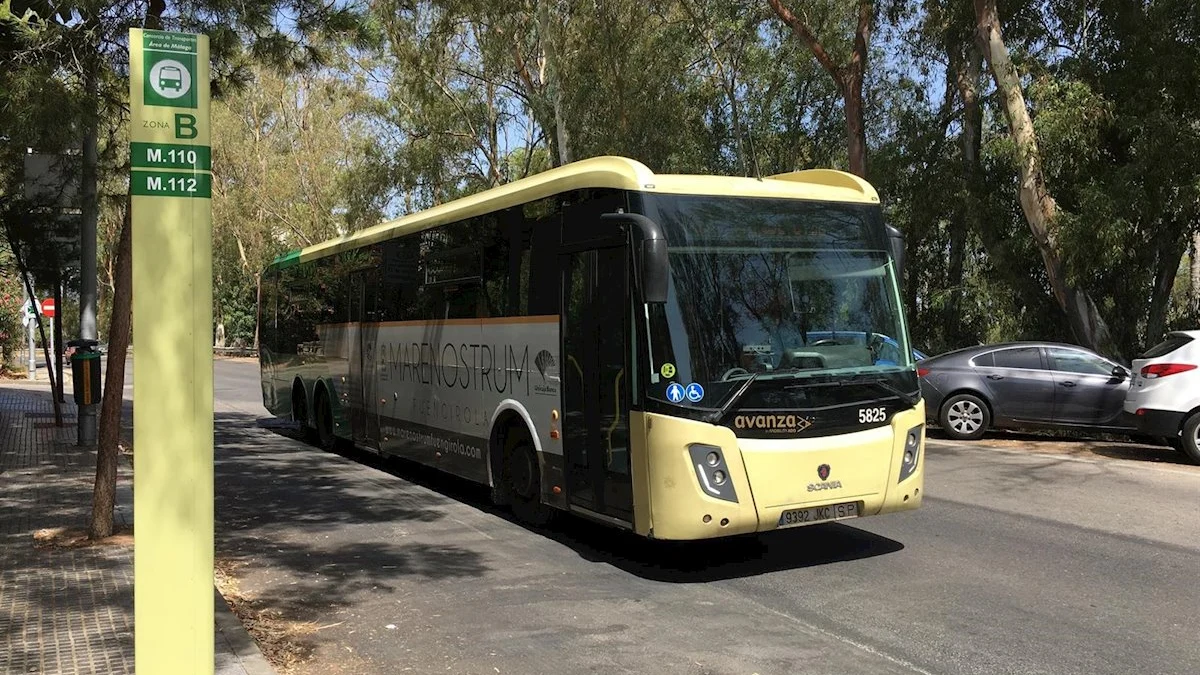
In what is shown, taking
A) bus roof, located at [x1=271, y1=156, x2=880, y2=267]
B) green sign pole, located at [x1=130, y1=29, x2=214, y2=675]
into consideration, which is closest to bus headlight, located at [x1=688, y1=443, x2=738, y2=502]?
bus roof, located at [x1=271, y1=156, x2=880, y2=267]

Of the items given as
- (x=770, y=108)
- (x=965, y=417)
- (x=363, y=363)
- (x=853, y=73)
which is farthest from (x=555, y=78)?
(x=965, y=417)

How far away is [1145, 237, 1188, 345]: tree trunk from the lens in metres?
17.1

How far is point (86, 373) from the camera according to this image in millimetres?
11898

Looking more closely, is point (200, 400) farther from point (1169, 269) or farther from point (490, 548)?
point (1169, 269)

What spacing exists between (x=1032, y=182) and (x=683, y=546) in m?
11.4

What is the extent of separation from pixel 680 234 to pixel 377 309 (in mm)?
6095

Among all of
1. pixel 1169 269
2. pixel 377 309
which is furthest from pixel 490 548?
pixel 1169 269

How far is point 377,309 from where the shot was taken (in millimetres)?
11914

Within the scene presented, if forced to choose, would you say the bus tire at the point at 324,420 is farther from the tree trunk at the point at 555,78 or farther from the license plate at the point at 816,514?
the tree trunk at the point at 555,78

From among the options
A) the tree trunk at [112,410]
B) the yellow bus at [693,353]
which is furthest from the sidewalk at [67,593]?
the yellow bus at [693,353]

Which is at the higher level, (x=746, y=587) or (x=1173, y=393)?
(x=1173, y=393)

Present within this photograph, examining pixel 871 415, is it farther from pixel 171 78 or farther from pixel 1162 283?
pixel 1162 283

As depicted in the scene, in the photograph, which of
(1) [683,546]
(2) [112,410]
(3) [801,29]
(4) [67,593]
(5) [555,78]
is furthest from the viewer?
(5) [555,78]

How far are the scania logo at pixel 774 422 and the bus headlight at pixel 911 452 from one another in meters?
0.96
